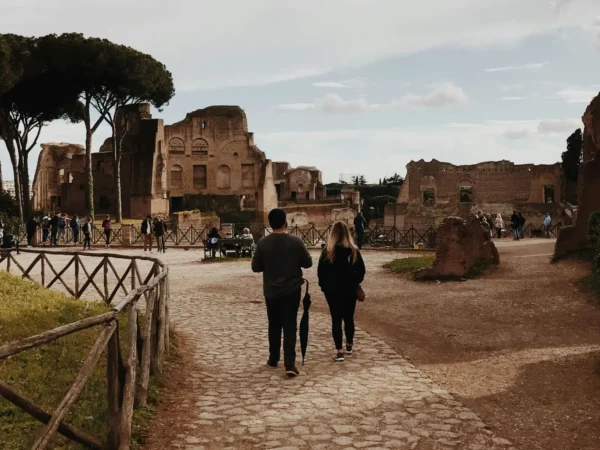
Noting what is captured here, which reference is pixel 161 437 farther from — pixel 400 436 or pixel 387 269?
pixel 387 269


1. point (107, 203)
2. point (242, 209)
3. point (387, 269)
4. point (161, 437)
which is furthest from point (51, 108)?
point (161, 437)

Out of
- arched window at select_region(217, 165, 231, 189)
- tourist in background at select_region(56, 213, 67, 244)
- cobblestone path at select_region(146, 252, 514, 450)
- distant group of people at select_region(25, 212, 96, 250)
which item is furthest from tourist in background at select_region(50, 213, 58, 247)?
arched window at select_region(217, 165, 231, 189)

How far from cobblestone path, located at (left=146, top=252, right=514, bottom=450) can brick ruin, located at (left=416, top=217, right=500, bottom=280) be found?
589 cm

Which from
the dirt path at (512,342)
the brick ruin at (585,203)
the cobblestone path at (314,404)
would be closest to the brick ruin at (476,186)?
the brick ruin at (585,203)

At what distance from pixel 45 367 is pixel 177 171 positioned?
43111 mm

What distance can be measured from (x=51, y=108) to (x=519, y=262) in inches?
1014

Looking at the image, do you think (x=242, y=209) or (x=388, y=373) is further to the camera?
(x=242, y=209)

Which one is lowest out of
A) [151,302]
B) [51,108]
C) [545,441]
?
[545,441]

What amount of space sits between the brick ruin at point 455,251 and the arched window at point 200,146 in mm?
36396

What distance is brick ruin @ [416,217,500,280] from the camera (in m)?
13.5

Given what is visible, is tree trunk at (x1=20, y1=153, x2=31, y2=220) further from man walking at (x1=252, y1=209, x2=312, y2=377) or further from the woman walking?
man walking at (x1=252, y1=209, x2=312, y2=377)

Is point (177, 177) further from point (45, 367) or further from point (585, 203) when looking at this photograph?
point (45, 367)

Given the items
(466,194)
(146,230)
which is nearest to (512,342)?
(146,230)

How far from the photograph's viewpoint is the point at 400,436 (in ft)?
14.2
